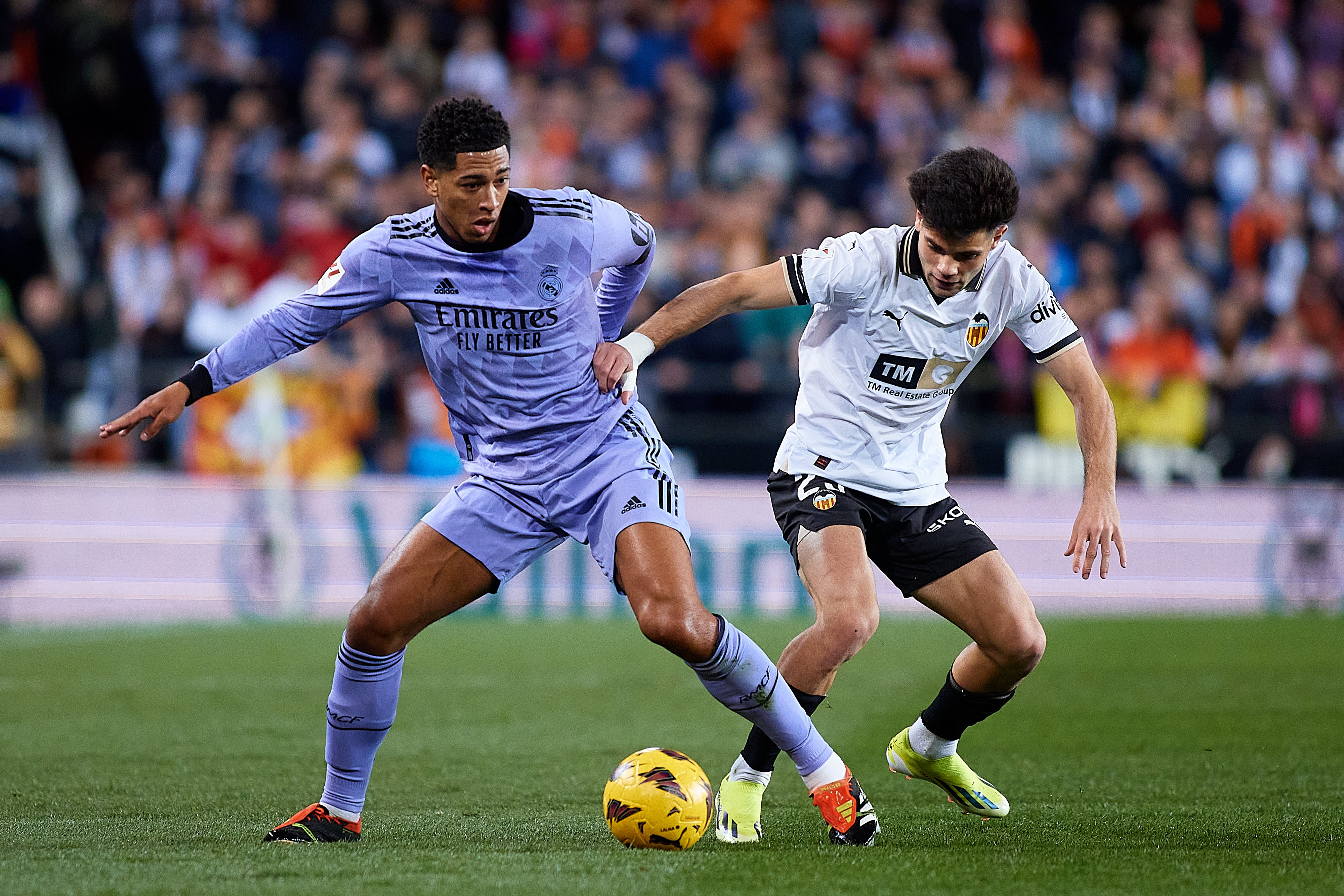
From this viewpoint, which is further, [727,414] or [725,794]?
[727,414]

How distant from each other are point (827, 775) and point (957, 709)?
2.73ft

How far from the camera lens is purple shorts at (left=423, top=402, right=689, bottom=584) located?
5.23 m

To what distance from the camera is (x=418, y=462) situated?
539 inches

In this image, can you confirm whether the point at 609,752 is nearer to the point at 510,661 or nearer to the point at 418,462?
the point at 510,661

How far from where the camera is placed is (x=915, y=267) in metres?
5.66

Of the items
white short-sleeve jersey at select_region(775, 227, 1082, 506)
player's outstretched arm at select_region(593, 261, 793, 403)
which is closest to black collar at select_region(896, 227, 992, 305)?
white short-sleeve jersey at select_region(775, 227, 1082, 506)

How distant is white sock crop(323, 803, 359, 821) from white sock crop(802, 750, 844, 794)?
59.7 inches

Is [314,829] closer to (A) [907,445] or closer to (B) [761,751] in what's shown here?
(B) [761,751]

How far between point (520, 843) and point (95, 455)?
1059 cm

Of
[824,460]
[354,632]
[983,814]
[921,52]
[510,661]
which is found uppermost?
[921,52]

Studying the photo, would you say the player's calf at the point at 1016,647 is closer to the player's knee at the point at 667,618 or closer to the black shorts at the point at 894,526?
the black shorts at the point at 894,526

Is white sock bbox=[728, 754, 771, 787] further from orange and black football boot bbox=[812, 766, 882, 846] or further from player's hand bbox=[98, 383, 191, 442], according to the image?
player's hand bbox=[98, 383, 191, 442]

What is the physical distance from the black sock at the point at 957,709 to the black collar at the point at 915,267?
139 cm

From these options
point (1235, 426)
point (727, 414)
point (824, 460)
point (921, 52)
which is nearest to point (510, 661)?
point (727, 414)
